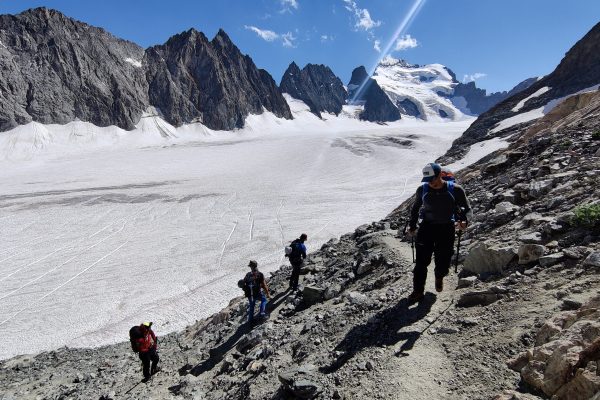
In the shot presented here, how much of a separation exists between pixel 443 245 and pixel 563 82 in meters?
66.1

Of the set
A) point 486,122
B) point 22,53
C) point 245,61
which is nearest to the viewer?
point 486,122

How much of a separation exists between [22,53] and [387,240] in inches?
5426

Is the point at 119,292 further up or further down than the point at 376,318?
further down

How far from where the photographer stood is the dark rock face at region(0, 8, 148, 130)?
106875 millimetres

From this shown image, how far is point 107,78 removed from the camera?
4966 inches

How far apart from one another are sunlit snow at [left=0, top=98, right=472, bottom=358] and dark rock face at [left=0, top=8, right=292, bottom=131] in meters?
38.9

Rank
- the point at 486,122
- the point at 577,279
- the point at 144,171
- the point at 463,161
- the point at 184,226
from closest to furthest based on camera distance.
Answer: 1. the point at 577,279
2. the point at 184,226
3. the point at 463,161
4. the point at 486,122
5. the point at 144,171

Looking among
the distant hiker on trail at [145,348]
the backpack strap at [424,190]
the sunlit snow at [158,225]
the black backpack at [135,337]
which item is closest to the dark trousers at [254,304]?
the distant hiker on trail at [145,348]

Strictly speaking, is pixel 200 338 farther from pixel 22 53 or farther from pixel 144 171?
pixel 22 53

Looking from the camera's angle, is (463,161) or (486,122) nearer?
(463,161)

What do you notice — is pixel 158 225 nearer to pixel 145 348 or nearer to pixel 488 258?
pixel 145 348

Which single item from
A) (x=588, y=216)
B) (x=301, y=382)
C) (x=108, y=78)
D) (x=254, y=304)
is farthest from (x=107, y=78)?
(x=588, y=216)

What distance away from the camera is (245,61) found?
178 metres

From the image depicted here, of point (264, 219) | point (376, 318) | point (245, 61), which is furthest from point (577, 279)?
point (245, 61)
